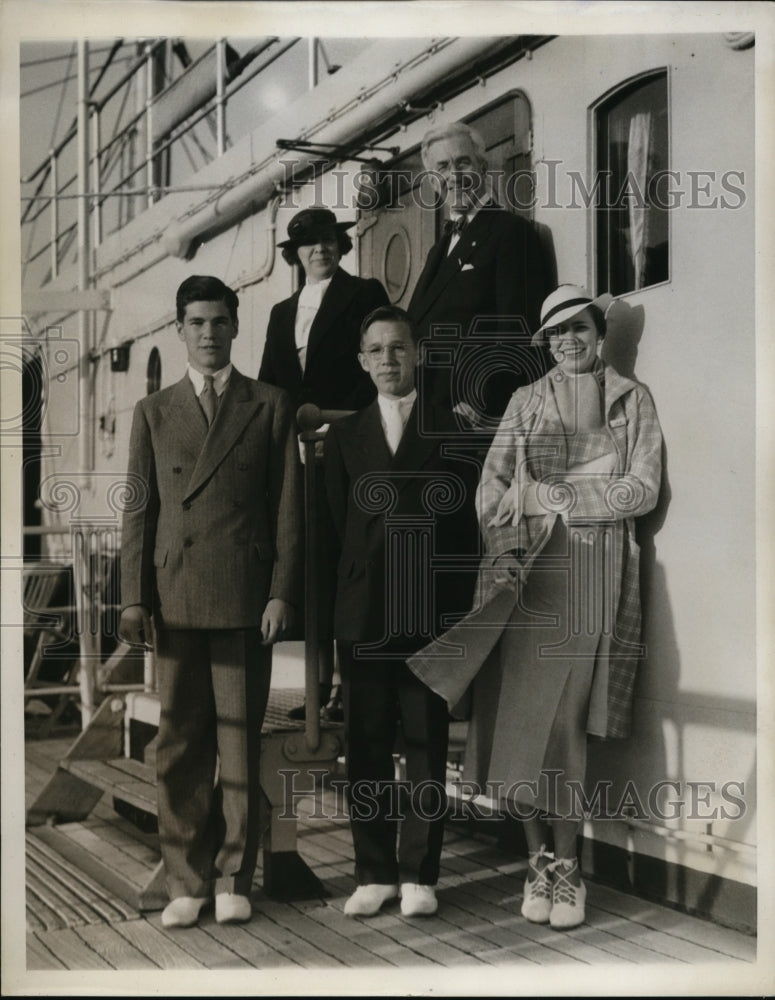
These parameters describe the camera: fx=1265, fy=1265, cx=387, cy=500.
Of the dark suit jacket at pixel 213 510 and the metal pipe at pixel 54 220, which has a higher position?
the metal pipe at pixel 54 220

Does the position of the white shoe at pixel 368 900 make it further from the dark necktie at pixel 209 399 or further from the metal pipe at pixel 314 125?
the metal pipe at pixel 314 125

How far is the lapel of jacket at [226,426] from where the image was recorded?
4.63m

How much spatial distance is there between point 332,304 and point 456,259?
1.66 ft

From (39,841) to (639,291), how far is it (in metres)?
3.38

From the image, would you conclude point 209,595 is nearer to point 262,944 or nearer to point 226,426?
point 226,426

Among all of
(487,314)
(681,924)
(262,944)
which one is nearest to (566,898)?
(681,924)

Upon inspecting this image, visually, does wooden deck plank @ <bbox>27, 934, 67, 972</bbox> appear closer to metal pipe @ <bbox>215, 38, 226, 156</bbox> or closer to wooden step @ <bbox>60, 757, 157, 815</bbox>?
wooden step @ <bbox>60, 757, 157, 815</bbox>

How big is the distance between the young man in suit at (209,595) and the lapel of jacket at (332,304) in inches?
14.4

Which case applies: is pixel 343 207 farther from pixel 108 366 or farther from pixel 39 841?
pixel 39 841

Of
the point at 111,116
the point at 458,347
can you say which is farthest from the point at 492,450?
the point at 111,116

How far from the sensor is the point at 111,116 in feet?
16.6

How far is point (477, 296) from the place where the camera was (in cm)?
470

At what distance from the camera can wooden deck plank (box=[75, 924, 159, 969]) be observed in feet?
14.8

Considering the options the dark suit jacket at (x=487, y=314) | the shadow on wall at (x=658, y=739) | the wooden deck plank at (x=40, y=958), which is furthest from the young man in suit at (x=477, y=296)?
the wooden deck plank at (x=40, y=958)
